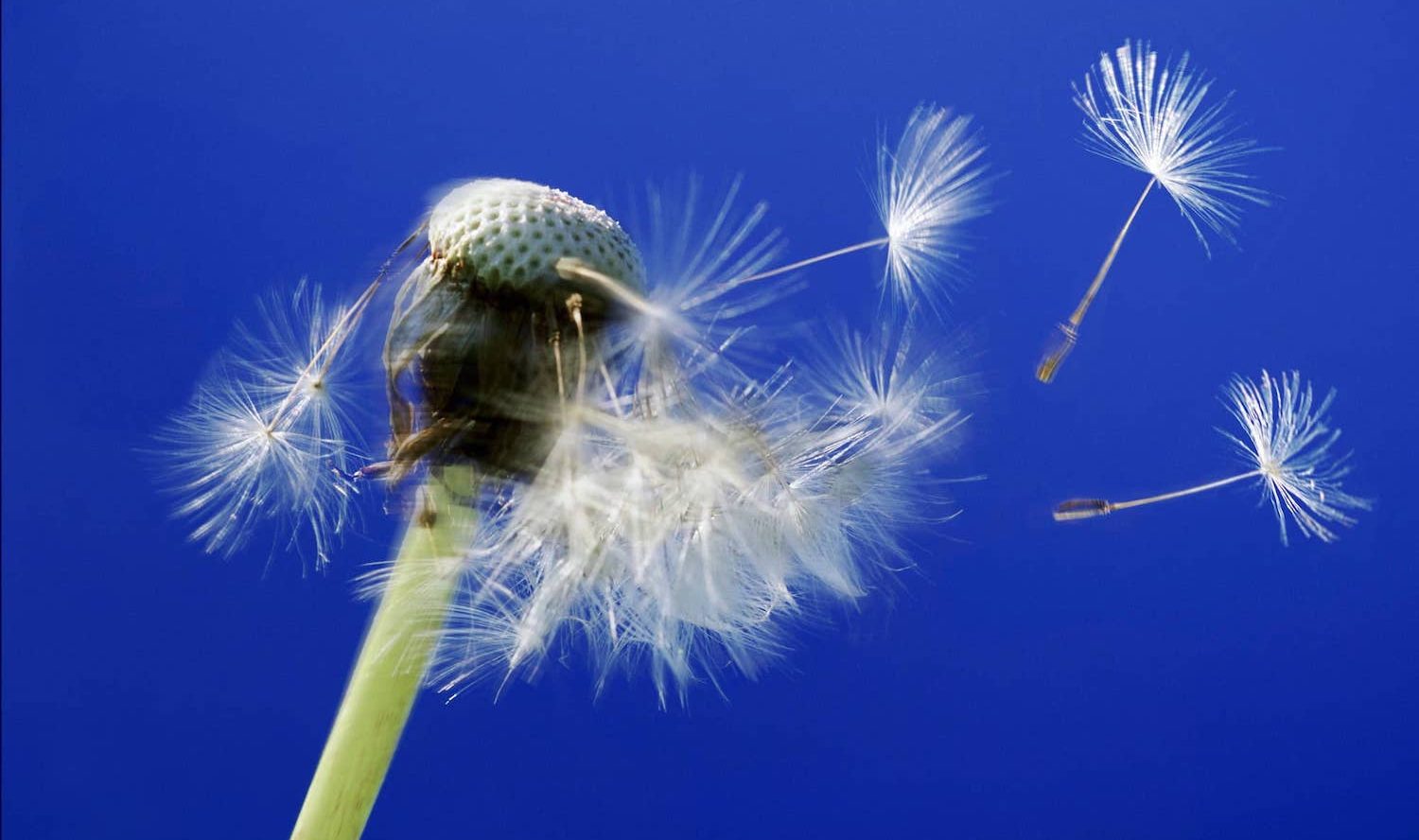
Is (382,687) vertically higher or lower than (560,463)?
lower

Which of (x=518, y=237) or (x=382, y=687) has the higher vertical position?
A: (x=518, y=237)

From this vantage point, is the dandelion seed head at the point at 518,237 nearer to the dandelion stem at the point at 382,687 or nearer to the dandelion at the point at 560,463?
the dandelion at the point at 560,463

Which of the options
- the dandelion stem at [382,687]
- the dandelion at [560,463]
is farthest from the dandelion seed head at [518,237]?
the dandelion stem at [382,687]

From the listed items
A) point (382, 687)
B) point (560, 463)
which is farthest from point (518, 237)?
point (382, 687)

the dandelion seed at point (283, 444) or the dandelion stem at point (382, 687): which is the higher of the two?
the dandelion seed at point (283, 444)

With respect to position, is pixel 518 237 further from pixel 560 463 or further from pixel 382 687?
pixel 382 687

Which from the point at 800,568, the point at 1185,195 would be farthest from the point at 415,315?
the point at 1185,195

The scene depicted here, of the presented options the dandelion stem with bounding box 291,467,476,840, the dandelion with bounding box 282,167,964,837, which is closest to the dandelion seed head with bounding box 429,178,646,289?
the dandelion with bounding box 282,167,964,837

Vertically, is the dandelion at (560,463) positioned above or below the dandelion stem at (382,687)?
above

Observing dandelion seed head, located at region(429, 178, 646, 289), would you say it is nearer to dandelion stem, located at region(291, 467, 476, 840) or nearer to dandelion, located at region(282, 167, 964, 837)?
dandelion, located at region(282, 167, 964, 837)
